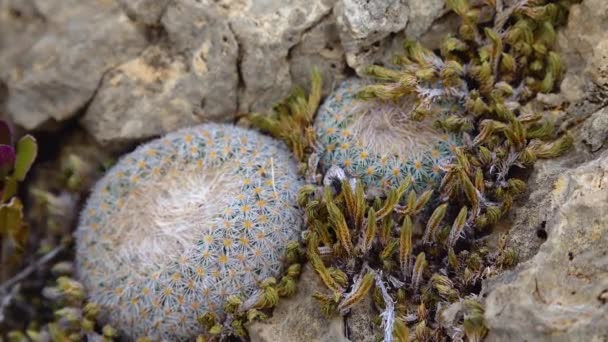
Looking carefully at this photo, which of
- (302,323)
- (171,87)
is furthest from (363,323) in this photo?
(171,87)

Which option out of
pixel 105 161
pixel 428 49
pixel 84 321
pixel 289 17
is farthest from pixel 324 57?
pixel 84 321

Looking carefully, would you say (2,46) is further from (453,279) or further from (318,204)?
(453,279)

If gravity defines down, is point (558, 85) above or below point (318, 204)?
above

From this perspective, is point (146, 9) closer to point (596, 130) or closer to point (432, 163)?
point (432, 163)

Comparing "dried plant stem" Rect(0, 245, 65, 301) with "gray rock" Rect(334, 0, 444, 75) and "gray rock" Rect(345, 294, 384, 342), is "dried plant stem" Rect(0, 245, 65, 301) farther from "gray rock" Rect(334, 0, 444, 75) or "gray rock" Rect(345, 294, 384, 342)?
"gray rock" Rect(334, 0, 444, 75)

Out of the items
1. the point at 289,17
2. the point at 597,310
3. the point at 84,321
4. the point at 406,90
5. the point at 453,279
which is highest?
the point at 289,17

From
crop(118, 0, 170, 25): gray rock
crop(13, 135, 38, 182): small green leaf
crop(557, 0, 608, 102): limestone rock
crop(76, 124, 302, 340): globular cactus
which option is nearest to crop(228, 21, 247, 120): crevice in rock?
crop(76, 124, 302, 340): globular cactus

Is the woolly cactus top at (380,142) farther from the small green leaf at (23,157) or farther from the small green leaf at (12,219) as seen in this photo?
the small green leaf at (12,219)
